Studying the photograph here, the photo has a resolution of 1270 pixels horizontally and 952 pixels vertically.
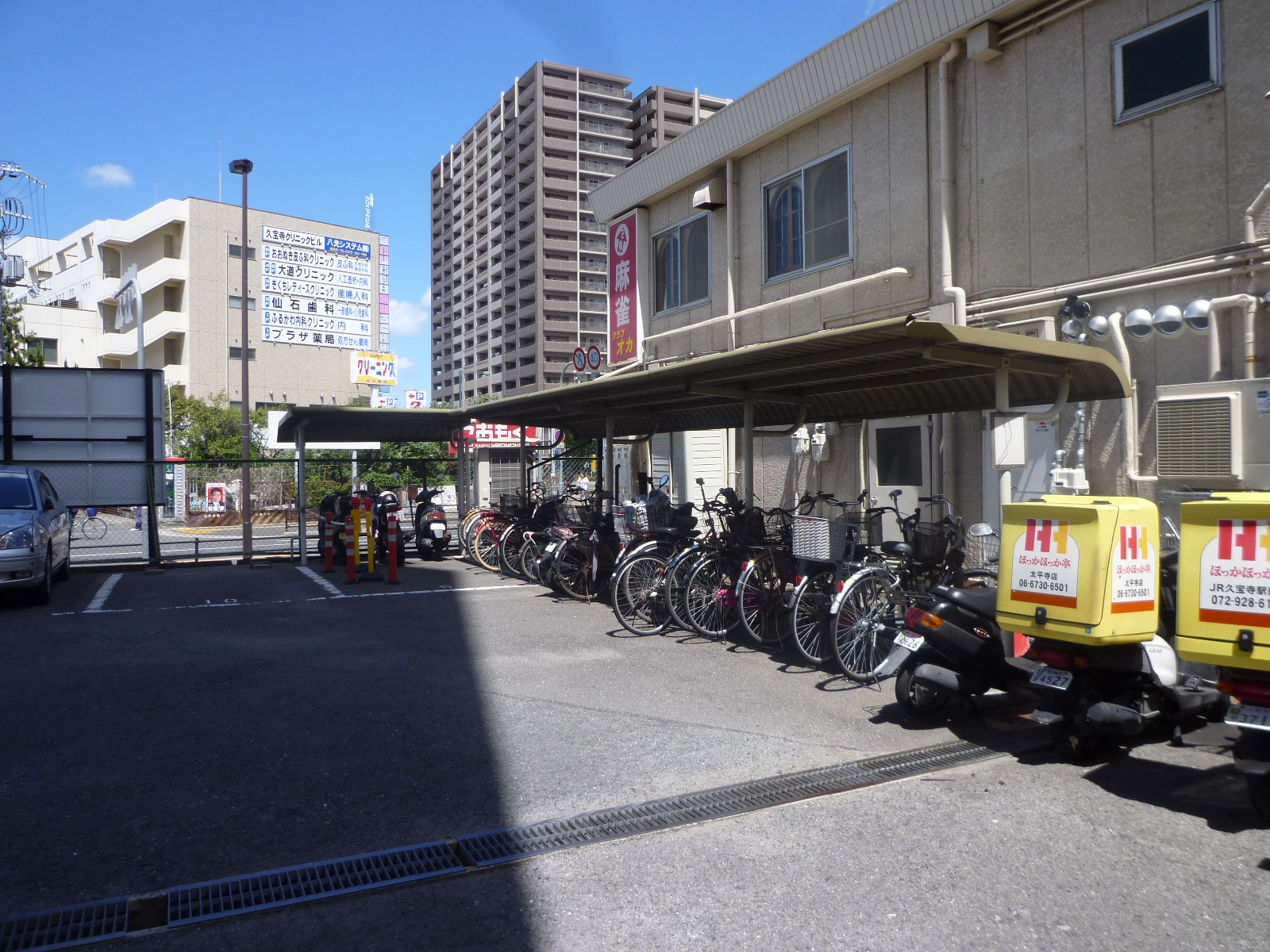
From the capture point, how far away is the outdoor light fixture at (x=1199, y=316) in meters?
7.02

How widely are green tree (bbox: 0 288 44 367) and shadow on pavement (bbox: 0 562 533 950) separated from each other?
19.6m

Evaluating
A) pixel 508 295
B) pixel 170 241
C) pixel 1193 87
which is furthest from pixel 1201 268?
pixel 508 295

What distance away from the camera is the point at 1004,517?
17.3 feet

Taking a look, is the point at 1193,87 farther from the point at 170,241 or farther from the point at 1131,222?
the point at 170,241

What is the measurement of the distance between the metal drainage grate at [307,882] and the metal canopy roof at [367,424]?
995 centimetres

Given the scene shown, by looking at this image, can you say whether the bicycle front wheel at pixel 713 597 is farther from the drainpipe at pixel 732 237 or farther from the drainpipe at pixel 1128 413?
the drainpipe at pixel 732 237

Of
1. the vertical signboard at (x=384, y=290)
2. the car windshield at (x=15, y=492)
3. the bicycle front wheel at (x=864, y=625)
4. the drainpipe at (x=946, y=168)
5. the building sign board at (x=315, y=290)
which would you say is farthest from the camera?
the vertical signboard at (x=384, y=290)

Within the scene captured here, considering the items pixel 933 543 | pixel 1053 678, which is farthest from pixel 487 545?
pixel 1053 678

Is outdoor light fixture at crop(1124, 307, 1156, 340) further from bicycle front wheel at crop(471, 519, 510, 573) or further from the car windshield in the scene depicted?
the car windshield

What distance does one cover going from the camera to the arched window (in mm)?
11945

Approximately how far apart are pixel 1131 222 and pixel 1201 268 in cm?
90

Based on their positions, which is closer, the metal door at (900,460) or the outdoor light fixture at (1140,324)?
the outdoor light fixture at (1140,324)

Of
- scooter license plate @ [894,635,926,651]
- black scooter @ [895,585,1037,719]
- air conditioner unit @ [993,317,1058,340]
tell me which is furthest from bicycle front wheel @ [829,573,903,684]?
air conditioner unit @ [993,317,1058,340]

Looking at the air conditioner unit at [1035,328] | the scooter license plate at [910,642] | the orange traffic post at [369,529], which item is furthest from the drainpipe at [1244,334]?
the orange traffic post at [369,529]
